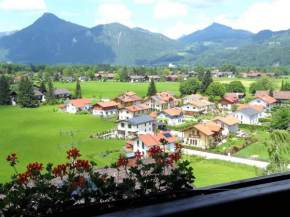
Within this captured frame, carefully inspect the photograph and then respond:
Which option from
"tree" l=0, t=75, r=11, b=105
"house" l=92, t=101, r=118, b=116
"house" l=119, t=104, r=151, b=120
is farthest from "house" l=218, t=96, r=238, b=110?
"tree" l=0, t=75, r=11, b=105

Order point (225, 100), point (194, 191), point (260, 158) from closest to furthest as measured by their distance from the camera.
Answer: point (194, 191) → point (260, 158) → point (225, 100)

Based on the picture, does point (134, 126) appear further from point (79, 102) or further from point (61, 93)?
point (61, 93)

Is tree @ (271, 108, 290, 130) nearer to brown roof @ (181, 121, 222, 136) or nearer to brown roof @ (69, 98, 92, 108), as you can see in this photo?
brown roof @ (181, 121, 222, 136)

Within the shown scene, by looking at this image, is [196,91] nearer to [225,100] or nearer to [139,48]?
[225,100]

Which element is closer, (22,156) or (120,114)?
(22,156)

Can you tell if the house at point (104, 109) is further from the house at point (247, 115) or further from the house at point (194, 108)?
the house at point (247, 115)

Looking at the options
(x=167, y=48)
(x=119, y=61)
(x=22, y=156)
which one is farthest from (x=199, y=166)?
(x=167, y=48)
